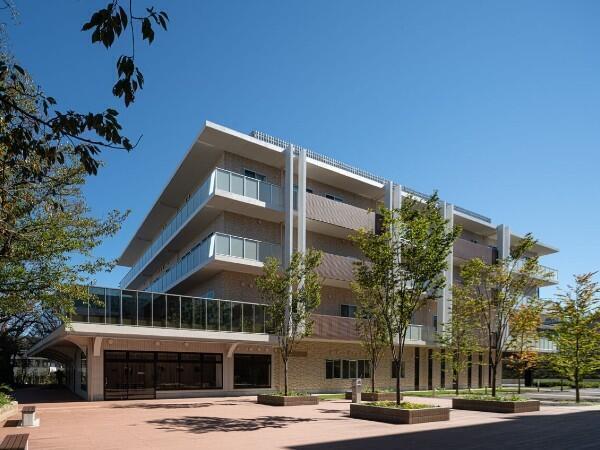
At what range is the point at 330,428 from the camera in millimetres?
15859

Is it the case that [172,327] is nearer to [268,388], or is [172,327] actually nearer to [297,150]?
[268,388]

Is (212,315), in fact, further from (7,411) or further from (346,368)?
(346,368)

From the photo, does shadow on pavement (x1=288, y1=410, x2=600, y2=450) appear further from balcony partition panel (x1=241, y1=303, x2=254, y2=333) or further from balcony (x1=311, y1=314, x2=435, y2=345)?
balcony (x1=311, y1=314, x2=435, y2=345)

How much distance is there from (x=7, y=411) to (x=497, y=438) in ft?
50.5

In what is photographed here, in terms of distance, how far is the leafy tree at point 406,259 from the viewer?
19.0 m

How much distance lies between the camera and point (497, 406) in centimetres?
2094

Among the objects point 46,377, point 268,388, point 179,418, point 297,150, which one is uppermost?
point 297,150

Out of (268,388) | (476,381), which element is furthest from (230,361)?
(476,381)

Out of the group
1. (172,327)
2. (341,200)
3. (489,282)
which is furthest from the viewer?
(341,200)

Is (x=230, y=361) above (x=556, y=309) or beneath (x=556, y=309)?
beneath

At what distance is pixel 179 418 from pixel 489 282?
14.2 m

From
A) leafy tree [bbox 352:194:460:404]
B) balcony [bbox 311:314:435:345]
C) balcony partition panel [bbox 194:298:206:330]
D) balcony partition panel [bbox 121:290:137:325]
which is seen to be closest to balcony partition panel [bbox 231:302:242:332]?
balcony partition panel [bbox 194:298:206:330]

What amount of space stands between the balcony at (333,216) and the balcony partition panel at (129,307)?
11.5m

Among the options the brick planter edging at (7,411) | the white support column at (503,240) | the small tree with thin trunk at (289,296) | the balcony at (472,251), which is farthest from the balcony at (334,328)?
A: the white support column at (503,240)
